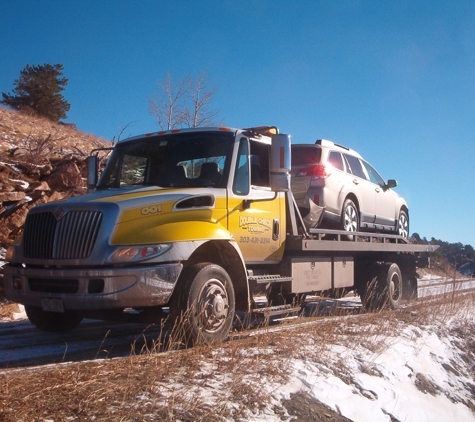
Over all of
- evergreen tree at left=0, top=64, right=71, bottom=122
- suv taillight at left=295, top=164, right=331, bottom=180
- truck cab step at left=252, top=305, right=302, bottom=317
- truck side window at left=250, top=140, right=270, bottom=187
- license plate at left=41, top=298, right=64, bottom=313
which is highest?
evergreen tree at left=0, top=64, right=71, bottom=122

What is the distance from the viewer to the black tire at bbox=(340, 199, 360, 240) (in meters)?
9.33

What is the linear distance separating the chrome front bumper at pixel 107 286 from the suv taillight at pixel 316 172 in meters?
4.02

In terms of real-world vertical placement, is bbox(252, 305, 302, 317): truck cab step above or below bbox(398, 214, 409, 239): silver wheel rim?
below

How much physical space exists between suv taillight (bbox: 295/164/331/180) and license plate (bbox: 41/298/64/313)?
194 inches

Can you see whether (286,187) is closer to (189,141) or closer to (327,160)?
(189,141)

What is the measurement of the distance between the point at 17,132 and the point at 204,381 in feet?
74.8

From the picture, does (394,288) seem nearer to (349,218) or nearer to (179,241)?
(349,218)

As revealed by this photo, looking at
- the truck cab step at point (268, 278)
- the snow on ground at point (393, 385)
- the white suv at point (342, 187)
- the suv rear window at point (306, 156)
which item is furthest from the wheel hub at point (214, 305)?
the suv rear window at point (306, 156)

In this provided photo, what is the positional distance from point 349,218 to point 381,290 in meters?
1.71

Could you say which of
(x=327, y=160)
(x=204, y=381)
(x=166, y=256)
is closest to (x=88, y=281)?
(x=166, y=256)

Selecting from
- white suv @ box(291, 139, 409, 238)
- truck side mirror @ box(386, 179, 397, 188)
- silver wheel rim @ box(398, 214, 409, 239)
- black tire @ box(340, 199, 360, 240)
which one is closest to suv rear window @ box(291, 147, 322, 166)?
white suv @ box(291, 139, 409, 238)

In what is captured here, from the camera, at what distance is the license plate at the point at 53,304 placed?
540 cm

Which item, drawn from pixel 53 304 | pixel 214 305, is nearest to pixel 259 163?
pixel 214 305

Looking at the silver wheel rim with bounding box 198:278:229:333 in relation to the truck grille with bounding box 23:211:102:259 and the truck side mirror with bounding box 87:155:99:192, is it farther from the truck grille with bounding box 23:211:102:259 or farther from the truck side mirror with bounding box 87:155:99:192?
the truck side mirror with bounding box 87:155:99:192
